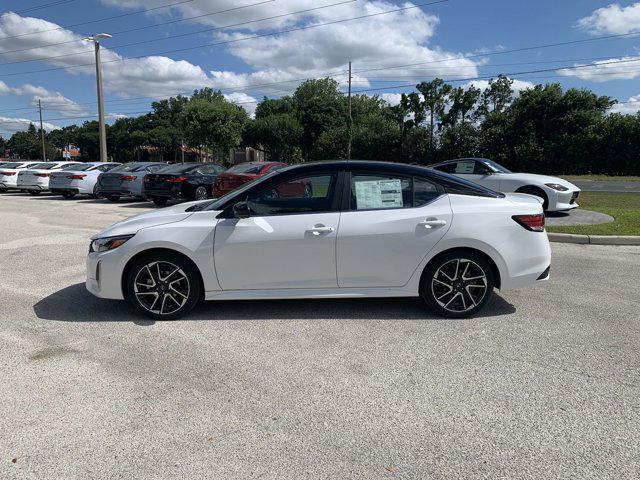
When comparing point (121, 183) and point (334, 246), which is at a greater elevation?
point (121, 183)

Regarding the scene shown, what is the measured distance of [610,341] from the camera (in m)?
4.27

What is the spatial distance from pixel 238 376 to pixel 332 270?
4.87 feet

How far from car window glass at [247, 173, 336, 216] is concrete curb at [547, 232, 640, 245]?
5999mm

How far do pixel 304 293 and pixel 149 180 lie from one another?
494 inches

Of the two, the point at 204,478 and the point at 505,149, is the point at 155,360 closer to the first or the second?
the point at 204,478

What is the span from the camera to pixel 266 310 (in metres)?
5.10

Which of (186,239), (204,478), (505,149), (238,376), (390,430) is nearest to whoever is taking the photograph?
(204,478)

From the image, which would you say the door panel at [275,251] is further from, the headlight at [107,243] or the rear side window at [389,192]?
the headlight at [107,243]

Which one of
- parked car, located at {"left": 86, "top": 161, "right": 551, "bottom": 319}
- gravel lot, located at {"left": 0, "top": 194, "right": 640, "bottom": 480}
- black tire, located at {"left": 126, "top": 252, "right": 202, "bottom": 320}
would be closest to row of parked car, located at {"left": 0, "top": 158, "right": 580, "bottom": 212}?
parked car, located at {"left": 86, "top": 161, "right": 551, "bottom": 319}

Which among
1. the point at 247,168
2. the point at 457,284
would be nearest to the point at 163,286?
the point at 457,284

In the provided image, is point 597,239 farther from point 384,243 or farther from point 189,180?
point 189,180

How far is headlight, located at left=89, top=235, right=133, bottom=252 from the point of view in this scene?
4.70m

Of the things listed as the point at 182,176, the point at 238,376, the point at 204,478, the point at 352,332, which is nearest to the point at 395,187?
the point at 352,332

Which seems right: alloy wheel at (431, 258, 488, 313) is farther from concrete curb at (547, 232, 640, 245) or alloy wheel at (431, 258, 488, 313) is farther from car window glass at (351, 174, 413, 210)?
concrete curb at (547, 232, 640, 245)
